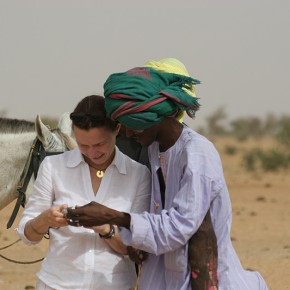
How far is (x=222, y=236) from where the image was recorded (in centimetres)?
361

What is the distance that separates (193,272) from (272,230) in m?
12.5

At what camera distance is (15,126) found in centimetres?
580

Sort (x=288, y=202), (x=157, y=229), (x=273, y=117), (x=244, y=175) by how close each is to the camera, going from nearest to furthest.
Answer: (x=157, y=229)
(x=288, y=202)
(x=244, y=175)
(x=273, y=117)

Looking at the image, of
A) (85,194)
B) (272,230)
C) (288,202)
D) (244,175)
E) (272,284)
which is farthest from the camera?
(244,175)

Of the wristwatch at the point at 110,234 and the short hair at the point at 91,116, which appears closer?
the wristwatch at the point at 110,234

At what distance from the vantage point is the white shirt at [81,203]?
3.80 m

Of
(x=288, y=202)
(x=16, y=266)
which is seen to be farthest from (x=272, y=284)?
(x=288, y=202)

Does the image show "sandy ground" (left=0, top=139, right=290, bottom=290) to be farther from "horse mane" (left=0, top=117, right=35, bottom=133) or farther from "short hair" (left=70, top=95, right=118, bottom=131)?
"short hair" (left=70, top=95, right=118, bottom=131)

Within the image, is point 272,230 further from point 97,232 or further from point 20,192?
point 97,232

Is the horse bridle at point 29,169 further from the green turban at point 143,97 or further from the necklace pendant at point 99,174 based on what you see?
the green turban at point 143,97

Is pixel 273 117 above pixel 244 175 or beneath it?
beneath

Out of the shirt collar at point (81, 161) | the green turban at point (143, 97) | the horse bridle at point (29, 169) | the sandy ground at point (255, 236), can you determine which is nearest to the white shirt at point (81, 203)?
the shirt collar at point (81, 161)

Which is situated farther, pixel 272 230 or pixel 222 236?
pixel 272 230

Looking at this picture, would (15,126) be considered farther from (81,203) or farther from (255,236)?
(255,236)
